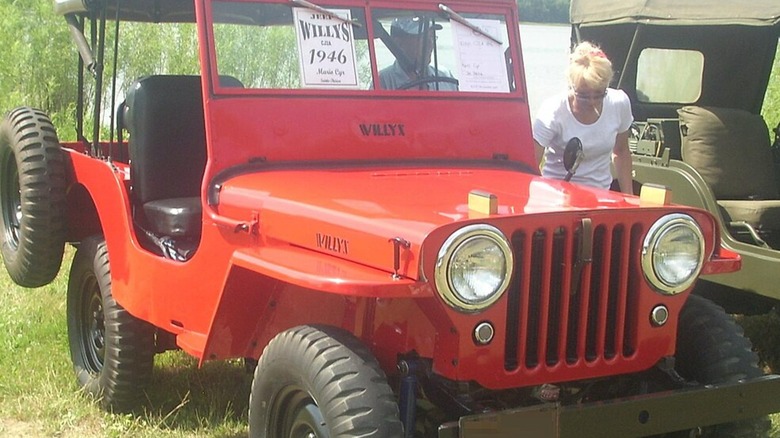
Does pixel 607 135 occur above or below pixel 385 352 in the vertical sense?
above

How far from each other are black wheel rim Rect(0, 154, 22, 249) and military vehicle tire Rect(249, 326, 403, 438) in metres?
2.78

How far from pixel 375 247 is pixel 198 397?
2.18 meters

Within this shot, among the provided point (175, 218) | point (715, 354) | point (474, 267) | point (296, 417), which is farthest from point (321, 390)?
point (175, 218)

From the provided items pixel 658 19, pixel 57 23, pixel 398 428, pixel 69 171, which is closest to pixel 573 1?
pixel 658 19

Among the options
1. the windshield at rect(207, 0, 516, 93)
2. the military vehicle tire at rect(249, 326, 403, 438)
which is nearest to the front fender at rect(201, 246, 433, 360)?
the military vehicle tire at rect(249, 326, 403, 438)

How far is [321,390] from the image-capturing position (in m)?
2.68

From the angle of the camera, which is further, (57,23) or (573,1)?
(57,23)

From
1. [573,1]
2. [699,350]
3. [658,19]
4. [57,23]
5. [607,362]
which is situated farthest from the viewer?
[57,23]

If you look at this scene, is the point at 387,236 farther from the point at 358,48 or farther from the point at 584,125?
the point at 584,125

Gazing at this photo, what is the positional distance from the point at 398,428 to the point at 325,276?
47 centimetres

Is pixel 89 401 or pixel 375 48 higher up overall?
pixel 375 48

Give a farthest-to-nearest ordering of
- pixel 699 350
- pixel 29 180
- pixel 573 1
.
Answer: pixel 573 1 < pixel 29 180 < pixel 699 350

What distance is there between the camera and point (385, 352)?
3010 millimetres

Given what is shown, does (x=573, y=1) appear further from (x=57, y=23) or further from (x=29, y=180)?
(x=57, y=23)
